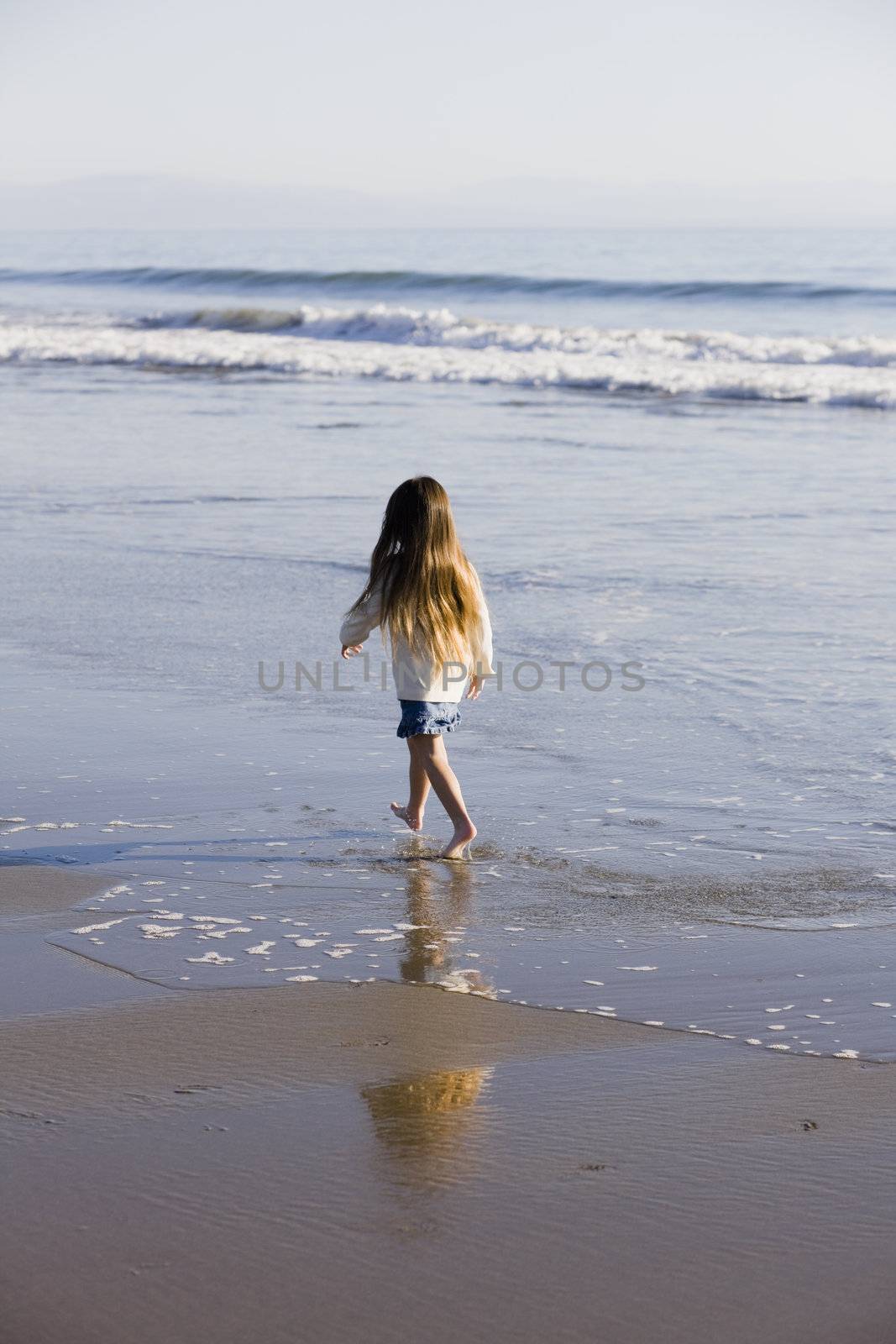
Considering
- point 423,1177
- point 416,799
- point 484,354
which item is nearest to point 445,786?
point 416,799

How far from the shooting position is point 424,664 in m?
5.08

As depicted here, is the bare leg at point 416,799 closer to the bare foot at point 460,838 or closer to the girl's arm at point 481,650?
the bare foot at point 460,838

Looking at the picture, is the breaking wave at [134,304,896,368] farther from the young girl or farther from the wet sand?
the wet sand

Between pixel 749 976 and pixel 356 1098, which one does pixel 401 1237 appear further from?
pixel 749 976

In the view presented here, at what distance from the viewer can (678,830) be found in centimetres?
512

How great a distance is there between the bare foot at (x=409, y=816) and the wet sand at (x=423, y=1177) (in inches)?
53.2

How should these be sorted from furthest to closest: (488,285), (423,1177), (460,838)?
(488,285), (460,838), (423,1177)

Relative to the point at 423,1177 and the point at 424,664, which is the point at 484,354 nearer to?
the point at 424,664

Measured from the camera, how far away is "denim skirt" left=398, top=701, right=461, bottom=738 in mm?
5047

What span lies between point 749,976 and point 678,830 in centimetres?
123

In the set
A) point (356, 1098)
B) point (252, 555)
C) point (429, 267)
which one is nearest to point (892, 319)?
point (429, 267)

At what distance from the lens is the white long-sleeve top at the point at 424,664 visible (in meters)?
5.09

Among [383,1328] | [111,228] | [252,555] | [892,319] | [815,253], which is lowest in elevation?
[383,1328]

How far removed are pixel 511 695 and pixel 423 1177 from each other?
13.5 ft
